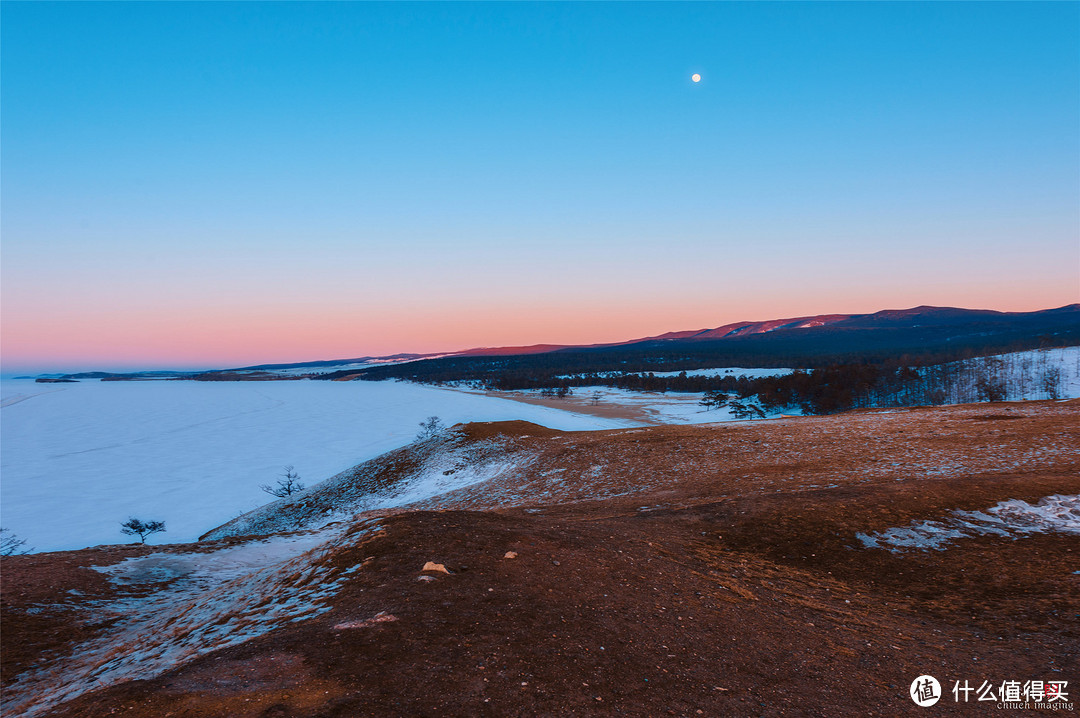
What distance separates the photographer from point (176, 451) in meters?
81.3

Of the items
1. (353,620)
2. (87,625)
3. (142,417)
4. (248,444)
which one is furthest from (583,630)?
(142,417)

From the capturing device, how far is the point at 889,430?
28172 millimetres

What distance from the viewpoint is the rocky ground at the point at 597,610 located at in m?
6.14

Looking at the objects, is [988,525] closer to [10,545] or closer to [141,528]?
[141,528]

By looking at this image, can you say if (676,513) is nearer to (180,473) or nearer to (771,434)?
(771,434)

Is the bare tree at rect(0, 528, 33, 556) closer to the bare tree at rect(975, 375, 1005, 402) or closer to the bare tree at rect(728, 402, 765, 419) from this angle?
the bare tree at rect(728, 402, 765, 419)

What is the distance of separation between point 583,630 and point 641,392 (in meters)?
169

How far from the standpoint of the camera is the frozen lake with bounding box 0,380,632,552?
49.7 m

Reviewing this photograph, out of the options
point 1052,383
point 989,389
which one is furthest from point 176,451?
point 1052,383

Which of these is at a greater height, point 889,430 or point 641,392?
point 889,430

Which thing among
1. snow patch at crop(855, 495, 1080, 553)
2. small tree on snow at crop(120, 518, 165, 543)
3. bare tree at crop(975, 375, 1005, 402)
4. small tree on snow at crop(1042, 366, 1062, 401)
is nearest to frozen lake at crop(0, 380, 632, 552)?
small tree on snow at crop(120, 518, 165, 543)

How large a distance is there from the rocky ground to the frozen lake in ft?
128

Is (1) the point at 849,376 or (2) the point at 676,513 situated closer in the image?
(2) the point at 676,513

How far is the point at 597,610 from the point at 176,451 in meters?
97.0
